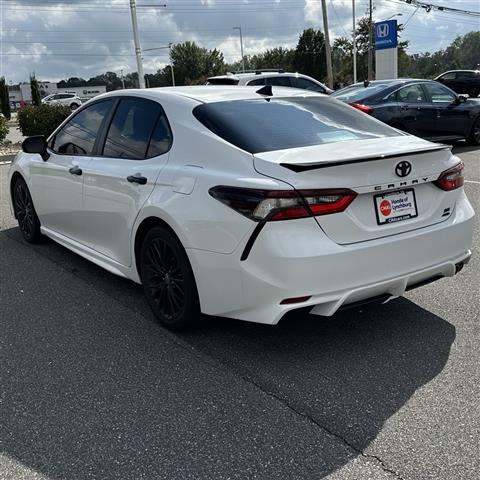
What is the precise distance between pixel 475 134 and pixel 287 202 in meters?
11.0

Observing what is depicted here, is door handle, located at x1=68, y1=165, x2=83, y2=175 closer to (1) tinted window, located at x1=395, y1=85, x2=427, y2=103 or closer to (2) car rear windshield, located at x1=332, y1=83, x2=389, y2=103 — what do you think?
(2) car rear windshield, located at x1=332, y1=83, x2=389, y2=103

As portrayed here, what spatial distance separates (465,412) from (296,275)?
3.56ft

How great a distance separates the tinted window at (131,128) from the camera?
163 inches

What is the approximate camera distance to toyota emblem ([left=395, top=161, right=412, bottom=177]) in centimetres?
336

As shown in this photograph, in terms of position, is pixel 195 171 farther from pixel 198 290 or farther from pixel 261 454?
pixel 261 454

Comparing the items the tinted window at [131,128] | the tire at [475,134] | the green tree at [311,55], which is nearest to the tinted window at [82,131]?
the tinted window at [131,128]

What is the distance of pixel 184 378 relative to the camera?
3.33 meters

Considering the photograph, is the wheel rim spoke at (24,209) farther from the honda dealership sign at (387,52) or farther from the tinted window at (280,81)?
the honda dealership sign at (387,52)

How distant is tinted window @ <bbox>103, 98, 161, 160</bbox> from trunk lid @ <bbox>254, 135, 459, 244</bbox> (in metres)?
1.17

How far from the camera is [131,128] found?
4.35m

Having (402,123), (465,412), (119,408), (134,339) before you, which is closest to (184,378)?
(119,408)

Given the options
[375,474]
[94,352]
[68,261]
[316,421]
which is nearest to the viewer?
[375,474]

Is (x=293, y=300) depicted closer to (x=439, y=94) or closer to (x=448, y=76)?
(x=439, y=94)

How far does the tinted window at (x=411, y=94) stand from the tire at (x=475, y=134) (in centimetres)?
171
